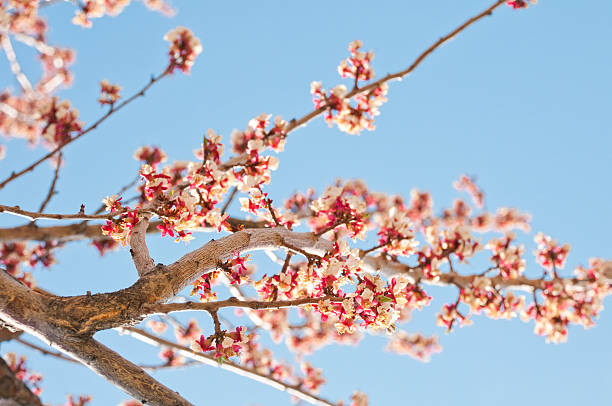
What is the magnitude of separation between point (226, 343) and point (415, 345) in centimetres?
573

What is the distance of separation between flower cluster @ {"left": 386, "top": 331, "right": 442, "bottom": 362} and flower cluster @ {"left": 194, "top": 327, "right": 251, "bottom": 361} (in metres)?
5.11

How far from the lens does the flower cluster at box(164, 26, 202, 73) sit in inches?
168

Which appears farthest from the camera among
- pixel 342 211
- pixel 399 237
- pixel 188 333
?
pixel 188 333

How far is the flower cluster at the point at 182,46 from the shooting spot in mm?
4262

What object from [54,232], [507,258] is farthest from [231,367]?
[507,258]

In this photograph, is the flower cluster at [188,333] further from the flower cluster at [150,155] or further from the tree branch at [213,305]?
the tree branch at [213,305]

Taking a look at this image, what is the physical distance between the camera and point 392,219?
3.70 meters

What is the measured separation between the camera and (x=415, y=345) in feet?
23.2

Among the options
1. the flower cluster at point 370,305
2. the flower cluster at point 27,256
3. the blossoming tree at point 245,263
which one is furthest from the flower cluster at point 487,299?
the flower cluster at point 27,256

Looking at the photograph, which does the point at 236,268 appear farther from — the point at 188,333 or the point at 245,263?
the point at 188,333

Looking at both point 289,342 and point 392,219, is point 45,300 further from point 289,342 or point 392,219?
point 289,342

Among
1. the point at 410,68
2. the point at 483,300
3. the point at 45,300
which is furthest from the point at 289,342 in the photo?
the point at 45,300

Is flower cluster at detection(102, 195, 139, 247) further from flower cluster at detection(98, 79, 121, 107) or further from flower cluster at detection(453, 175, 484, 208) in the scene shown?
flower cluster at detection(453, 175, 484, 208)

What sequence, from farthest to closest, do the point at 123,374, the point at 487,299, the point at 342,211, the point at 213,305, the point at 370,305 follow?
the point at 487,299 < the point at 342,211 < the point at 370,305 < the point at 213,305 < the point at 123,374
